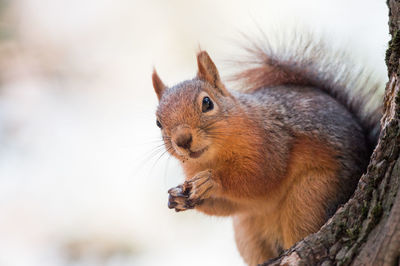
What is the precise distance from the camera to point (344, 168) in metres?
2.31

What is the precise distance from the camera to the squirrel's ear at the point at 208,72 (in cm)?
259

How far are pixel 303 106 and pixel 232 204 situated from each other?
627 millimetres

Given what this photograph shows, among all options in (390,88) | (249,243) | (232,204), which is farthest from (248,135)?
(390,88)

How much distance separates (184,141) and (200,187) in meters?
0.24

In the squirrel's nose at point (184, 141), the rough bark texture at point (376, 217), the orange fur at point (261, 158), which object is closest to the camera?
the rough bark texture at point (376, 217)

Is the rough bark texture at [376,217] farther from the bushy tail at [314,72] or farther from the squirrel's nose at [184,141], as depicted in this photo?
the bushy tail at [314,72]

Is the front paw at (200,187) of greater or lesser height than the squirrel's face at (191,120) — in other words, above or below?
below

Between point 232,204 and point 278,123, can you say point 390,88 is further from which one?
point 232,204

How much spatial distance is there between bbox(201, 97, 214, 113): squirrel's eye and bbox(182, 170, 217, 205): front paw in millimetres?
288

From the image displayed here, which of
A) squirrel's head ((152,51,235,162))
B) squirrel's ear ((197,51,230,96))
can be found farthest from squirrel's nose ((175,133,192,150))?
squirrel's ear ((197,51,230,96))

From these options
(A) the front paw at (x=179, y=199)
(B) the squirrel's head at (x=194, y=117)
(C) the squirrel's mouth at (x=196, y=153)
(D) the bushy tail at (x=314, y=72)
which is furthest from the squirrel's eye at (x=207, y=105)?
(D) the bushy tail at (x=314, y=72)

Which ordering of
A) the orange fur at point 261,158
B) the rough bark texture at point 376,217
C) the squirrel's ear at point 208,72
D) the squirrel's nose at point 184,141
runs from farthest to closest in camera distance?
the squirrel's ear at point 208,72 < the orange fur at point 261,158 < the squirrel's nose at point 184,141 < the rough bark texture at point 376,217

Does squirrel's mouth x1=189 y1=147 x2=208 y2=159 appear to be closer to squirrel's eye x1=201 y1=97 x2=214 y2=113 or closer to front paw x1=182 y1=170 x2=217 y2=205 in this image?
front paw x1=182 y1=170 x2=217 y2=205

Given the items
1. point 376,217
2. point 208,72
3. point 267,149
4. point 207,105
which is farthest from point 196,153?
point 376,217
